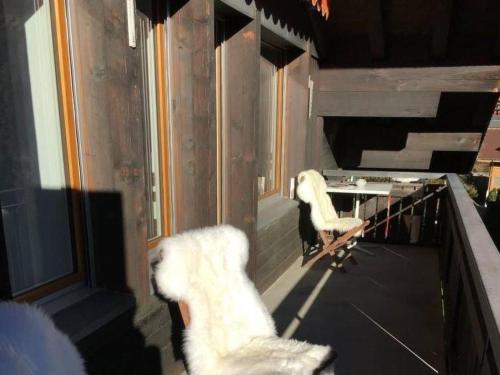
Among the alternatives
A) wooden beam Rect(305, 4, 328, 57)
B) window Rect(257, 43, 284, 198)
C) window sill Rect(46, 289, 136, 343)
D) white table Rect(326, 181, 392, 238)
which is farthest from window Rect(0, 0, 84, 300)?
white table Rect(326, 181, 392, 238)

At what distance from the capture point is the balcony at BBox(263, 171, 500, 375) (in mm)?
1438

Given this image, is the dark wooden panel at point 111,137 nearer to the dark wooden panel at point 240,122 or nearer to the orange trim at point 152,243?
the orange trim at point 152,243

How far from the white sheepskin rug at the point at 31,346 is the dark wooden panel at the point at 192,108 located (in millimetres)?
1163

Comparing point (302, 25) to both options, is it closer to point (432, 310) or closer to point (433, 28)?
point (433, 28)

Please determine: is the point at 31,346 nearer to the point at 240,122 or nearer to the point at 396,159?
the point at 240,122

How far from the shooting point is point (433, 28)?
3.60m

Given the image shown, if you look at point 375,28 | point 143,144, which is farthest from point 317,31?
point 143,144

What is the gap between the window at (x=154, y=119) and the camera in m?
1.92

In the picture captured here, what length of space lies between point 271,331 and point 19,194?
1.22 meters

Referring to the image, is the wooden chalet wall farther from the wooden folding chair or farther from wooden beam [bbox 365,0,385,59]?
wooden beam [bbox 365,0,385,59]

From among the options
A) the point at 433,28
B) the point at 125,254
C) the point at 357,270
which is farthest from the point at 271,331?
the point at 433,28

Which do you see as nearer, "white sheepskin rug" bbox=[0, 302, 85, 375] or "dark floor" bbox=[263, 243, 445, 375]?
"white sheepskin rug" bbox=[0, 302, 85, 375]

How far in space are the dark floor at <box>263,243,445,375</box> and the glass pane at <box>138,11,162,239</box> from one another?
1.28 meters

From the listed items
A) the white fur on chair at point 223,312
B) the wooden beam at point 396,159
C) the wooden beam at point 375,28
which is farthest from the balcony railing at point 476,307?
the wooden beam at point 396,159
